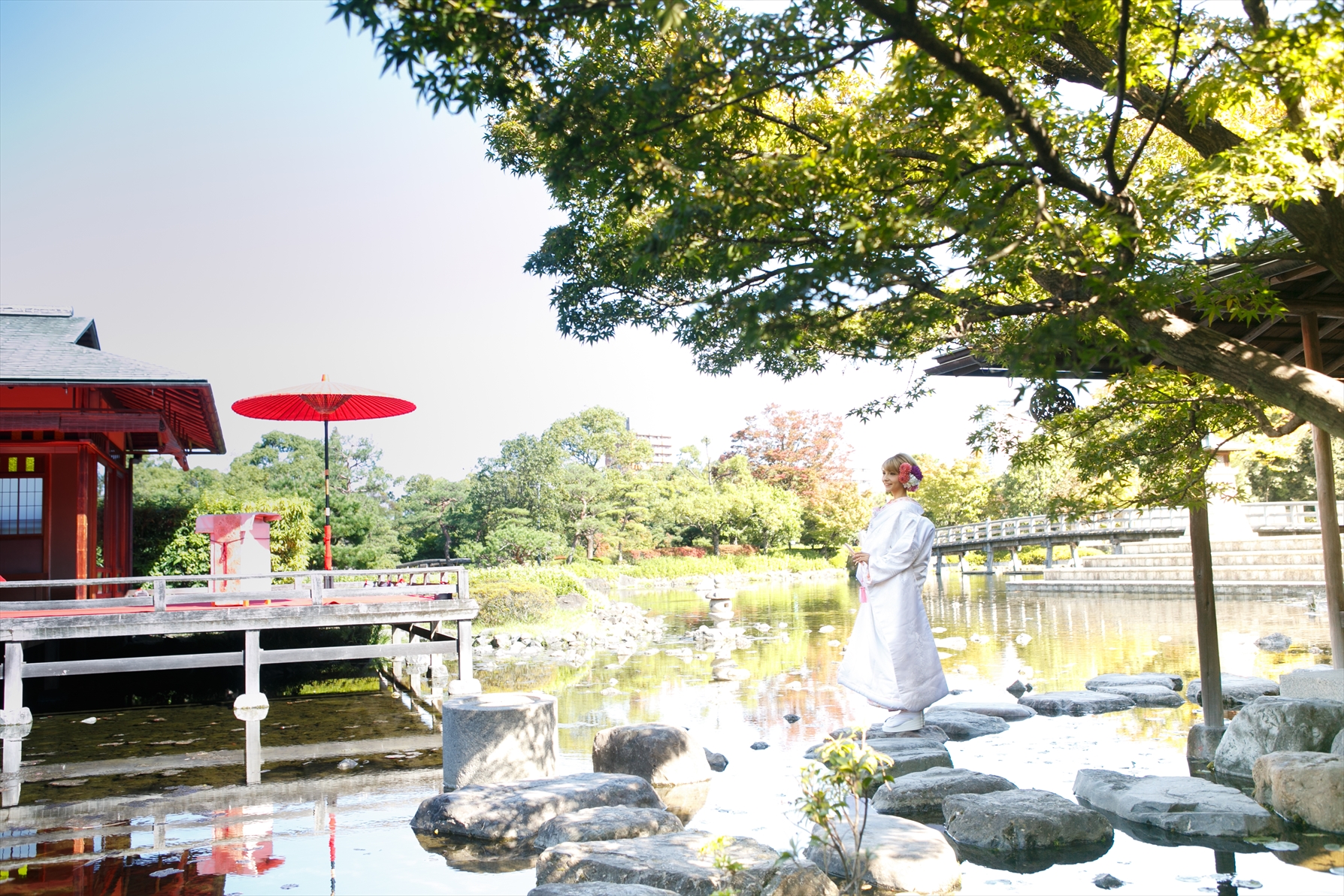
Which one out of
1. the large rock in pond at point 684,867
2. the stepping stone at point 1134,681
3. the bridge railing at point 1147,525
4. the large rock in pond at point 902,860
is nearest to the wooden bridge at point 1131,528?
the bridge railing at point 1147,525

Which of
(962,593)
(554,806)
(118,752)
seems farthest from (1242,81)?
(962,593)

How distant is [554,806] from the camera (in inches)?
219

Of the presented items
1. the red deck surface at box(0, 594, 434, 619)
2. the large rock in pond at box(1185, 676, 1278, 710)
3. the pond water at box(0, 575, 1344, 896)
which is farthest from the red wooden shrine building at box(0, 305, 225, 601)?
the large rock in pond at box(1185, 676, 1278, 710)

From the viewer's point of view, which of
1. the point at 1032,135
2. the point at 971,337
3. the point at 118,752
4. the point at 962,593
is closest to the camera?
the point at 1032,135

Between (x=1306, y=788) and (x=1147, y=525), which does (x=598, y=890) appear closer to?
(x=1306, y=788)

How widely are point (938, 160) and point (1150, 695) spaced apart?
20.8 feet

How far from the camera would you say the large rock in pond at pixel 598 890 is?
12.5 ft

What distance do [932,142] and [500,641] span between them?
1446 centimetres

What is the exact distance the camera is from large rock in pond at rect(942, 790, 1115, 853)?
4863 millimetres

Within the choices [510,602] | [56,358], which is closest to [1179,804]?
[56,358]

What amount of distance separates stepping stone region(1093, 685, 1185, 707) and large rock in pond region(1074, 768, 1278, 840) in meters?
3.59

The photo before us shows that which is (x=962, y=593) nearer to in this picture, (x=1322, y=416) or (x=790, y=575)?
(x=790, y=575)

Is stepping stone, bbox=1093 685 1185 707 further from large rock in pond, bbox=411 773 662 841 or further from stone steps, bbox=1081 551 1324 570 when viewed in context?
stone steps, bbox=1081 551 1324 570

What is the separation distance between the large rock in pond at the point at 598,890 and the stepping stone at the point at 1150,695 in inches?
258
